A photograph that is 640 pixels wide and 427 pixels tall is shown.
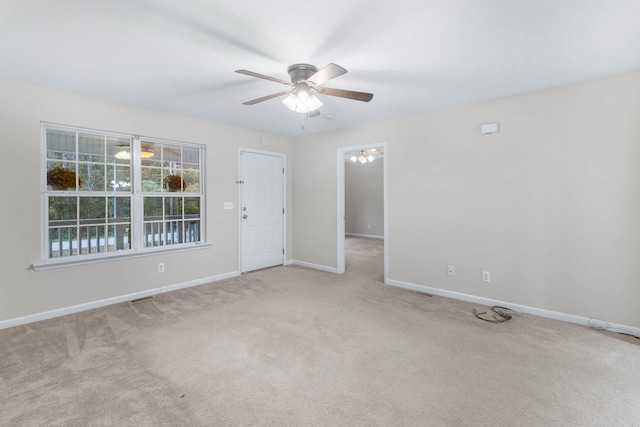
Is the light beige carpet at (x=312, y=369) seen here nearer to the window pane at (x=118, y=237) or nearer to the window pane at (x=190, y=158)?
the window pane at (x=118, y=237)

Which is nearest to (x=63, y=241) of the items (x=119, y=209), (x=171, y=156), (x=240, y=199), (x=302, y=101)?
(x=119, y=209)

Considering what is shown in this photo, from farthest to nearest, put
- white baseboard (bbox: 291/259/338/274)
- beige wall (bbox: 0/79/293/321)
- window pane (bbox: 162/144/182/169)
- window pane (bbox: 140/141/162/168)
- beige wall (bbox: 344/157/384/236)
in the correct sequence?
beige wall (bbox: 344/157/384/236) < white baseboard (bbox: 291/259/338/274) < window pane (bbox: 162/144/182/169) < window pane (bbox: 140/141/162/168) < beige wall (bbox: 0/79/293/321)

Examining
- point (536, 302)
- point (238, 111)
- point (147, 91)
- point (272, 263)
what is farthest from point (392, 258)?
point (147, 91)

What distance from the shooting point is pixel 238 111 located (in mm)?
3984

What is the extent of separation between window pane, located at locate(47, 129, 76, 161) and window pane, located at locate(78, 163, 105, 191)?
0.15m

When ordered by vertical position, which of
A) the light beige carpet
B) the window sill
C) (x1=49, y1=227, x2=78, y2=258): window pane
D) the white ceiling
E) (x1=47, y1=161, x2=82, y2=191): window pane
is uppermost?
the white ceiling

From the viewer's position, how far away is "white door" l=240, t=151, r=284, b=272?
197 inches

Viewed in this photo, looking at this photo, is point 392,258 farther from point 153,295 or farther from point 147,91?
point 147,91

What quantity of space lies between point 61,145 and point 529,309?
18.2 ft

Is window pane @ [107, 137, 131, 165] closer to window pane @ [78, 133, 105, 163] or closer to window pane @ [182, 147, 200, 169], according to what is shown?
window pane @ [78, 133, 105, 163]

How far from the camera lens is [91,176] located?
3523mm

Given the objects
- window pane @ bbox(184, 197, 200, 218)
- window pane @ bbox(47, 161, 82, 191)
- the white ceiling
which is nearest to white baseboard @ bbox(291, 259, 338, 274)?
window pane @ bbox(184, 197, 200, 218)

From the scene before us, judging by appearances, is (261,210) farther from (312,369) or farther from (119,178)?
(312,369)

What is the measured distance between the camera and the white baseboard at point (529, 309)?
2830mm
